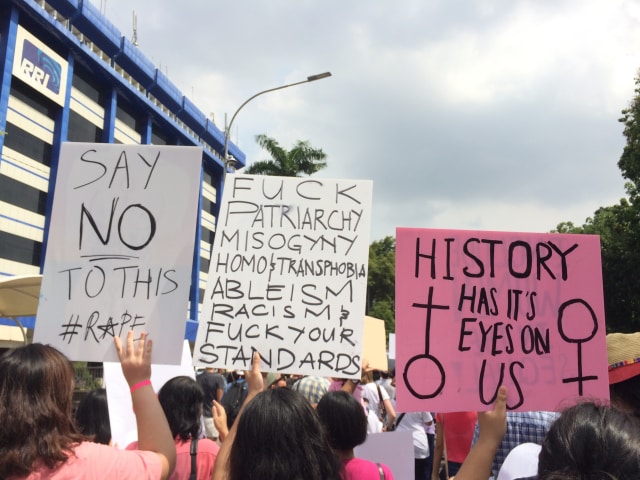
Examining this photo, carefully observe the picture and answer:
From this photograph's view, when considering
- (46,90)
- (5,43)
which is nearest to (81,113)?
(46,90)

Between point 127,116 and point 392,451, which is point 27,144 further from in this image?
point 392,451

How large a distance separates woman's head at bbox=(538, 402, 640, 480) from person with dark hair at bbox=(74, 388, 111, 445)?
2648mm

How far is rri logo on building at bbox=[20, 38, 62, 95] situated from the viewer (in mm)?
27766

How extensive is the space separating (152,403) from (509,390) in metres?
1.45

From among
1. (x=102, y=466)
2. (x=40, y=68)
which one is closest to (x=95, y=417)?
(x=102, y=466)

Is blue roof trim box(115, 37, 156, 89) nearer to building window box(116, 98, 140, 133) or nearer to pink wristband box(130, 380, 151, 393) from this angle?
building window box(116, 98, 140, 133)

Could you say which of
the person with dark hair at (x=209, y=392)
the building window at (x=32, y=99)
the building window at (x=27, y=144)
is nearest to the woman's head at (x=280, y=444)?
the person with dark hair at (x=209, y=392)

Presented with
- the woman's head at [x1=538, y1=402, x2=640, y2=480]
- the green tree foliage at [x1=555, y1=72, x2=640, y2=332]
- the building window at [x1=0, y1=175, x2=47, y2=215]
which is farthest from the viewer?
the building window at [x1=0, y1=175, x2=47, y2=215]

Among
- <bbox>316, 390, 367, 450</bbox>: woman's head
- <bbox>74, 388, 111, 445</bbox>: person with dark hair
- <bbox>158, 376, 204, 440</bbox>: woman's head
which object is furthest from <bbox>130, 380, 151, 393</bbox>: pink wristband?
<bbox>74, 388, 111, 445</bbox>: person with dark hair

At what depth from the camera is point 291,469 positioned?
1.73 m

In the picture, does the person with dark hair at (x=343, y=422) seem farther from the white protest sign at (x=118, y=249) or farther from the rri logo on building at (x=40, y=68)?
the rri logo on building at (x=40, y=68)

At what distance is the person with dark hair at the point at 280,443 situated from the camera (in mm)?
1734

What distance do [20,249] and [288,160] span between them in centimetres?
1360

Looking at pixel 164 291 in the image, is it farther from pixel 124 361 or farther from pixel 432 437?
pixel 432 437
